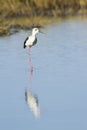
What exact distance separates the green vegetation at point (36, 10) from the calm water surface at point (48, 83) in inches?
202

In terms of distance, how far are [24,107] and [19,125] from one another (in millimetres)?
940

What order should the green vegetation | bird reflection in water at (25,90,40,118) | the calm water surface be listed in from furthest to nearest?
the green vegetation → bird reflection in water at (25,90,40,118) → the calm water surface

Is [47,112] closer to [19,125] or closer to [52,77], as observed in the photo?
[19,125]

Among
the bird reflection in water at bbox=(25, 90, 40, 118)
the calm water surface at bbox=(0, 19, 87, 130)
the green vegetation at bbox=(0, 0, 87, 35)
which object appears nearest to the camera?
the calm water surface at bbox=(0, 19, 87, 130)

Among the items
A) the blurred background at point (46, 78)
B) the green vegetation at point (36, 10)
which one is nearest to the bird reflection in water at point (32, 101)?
the blurred background at point (46, 78)

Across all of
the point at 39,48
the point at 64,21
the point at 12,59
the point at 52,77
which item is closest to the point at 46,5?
the point at 64,21

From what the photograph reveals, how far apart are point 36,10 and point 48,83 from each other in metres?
14.5

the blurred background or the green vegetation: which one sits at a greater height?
the green vegetation

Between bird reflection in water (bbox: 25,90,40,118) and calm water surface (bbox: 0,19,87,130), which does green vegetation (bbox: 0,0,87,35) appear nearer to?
calm water surface (bbox: 0,19,87,130)

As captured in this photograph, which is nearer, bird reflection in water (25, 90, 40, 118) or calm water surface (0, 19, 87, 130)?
calm water surface (0, 19, 87, 130)

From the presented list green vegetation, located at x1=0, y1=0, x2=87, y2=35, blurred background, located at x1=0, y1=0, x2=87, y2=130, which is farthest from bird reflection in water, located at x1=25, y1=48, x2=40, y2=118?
green vegetation, located at x1=0, y1=0, x2=87, y2=35

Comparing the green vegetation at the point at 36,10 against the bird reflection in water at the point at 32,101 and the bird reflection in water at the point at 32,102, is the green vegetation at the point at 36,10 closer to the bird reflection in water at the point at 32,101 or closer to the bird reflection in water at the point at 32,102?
the bird reflection in water at the point at 32,101

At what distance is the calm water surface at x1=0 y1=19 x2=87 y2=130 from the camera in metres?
6.89

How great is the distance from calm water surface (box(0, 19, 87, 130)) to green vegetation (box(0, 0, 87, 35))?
16.9 feet
